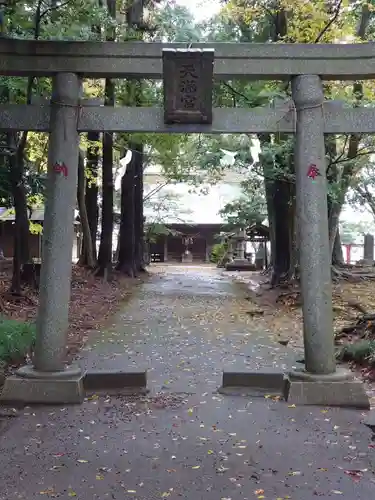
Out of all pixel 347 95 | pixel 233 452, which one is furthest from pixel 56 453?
pixel 347 95

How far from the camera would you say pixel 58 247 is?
6.57 m

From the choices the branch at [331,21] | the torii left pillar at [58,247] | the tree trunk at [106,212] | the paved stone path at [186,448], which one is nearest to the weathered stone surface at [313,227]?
the paved stone path at [186,448]

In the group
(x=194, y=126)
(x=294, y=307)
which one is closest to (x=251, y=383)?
(x=194, y=126)

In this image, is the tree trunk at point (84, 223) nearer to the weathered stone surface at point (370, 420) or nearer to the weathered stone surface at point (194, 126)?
the weathered stone surface at point (194, 126)

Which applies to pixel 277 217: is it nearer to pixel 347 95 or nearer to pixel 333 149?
pixel 333 149

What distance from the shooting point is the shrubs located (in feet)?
26.1

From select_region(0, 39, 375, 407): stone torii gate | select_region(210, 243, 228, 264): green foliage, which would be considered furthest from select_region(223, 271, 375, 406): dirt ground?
select_region(210, 243, 228, 264): green foliage

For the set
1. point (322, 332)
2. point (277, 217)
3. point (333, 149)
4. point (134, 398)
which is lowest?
point (134, 398)

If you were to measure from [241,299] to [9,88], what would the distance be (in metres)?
9.57

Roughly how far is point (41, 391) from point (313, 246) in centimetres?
367

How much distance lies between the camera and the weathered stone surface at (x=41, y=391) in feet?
20.8

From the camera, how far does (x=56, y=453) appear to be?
5.00m

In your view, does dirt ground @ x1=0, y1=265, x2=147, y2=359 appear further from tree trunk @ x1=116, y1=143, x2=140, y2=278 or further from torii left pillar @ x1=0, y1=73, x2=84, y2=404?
torii left pillar @ x1=0, y1=73, x2=84, y2=404

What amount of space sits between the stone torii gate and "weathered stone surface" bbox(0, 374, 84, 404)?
23mm
